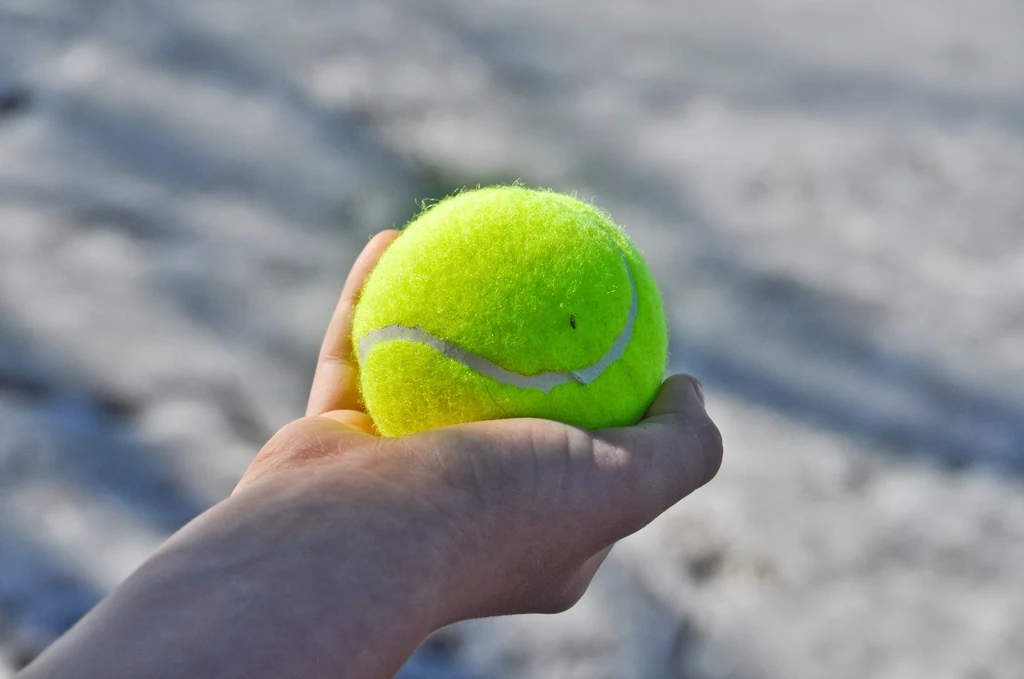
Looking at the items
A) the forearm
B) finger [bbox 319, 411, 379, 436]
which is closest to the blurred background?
finger [bbox 319, 411, 379, 436]

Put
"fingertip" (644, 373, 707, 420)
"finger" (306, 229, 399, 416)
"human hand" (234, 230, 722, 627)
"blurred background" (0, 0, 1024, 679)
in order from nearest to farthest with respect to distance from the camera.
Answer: "human hand" (234, 230, 722, 627) < "fingertip" (644, 373, 707, 420) < "finger" (306, 229, 399, 416) < "blurred background" (0, 0, 1024, 679)

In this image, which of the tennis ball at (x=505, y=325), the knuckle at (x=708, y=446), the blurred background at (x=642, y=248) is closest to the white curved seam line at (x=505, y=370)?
the tennis ball at (x=505, y=325)

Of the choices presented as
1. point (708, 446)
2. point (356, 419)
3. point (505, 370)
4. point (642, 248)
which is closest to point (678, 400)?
point (708, 446)

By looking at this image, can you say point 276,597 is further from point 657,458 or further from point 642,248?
point 642,248

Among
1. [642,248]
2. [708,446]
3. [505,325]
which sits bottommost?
[642,248]

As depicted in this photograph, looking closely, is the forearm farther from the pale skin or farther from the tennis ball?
the tennis ball
